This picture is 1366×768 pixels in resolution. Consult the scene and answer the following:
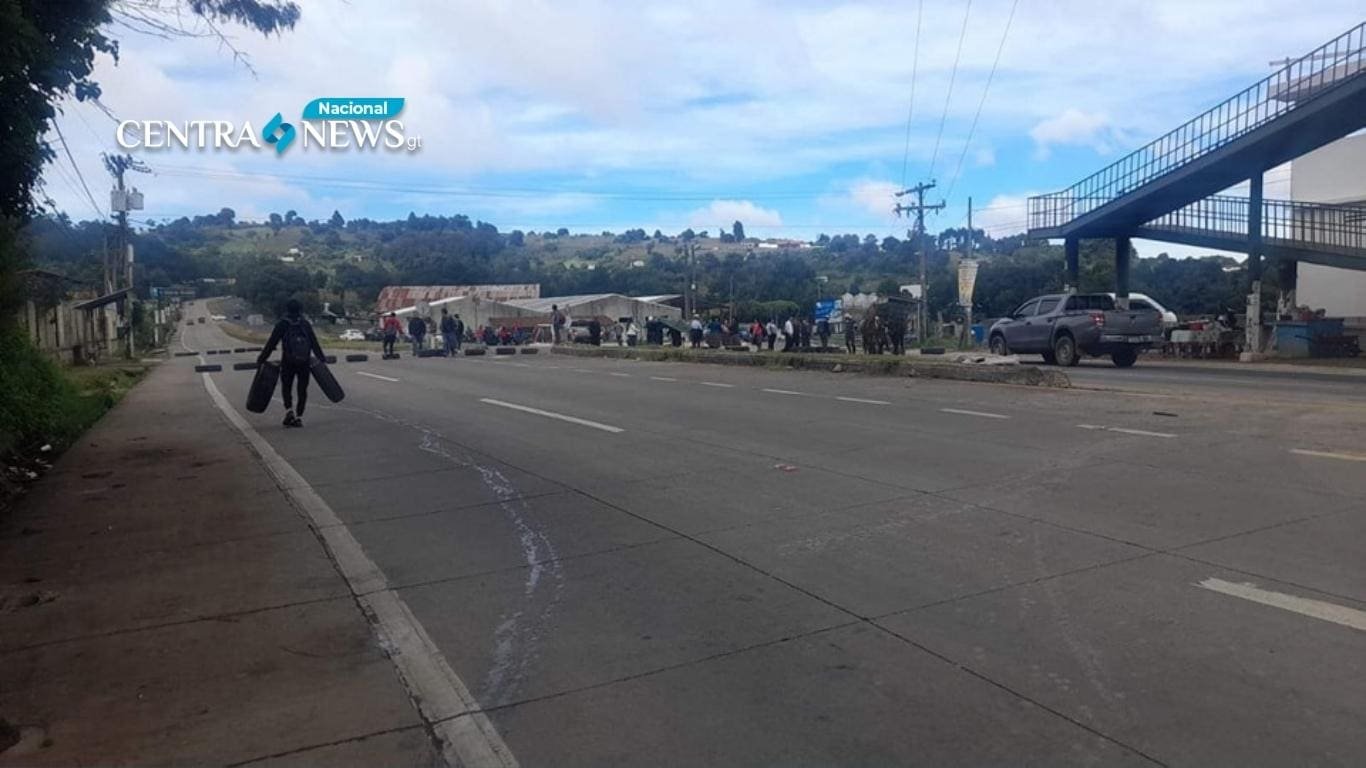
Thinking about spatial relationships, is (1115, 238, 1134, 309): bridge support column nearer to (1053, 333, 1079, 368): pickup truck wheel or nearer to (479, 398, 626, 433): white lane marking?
(1053, 333, 1079, 368): pickup truck wheel

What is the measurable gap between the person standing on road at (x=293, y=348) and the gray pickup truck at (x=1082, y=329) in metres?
18.5

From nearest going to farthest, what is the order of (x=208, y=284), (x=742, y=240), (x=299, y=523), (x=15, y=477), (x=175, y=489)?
1. (x=299, y=523)
2. (x=175, y=489)
3. (x=15, y=477)
4. (x=208, y=284)
5. (x=742, y=240)

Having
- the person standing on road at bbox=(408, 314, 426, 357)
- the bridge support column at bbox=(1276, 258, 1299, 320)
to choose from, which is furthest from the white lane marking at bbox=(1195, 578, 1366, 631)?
the bridge support column at bbox=(1276, 258, 1299, 320)

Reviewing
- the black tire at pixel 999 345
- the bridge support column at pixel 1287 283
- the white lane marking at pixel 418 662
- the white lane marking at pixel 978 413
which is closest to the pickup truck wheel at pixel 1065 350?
the black tire at pixel 999 345

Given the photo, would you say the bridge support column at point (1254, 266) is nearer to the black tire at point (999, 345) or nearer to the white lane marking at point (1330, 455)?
the black tire at point (999, 345)

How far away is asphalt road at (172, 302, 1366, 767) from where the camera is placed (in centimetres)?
428

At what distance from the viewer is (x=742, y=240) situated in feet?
527

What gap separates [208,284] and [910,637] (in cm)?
9478

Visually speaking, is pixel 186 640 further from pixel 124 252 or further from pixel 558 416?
pixel 124 252

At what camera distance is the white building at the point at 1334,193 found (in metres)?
38.2

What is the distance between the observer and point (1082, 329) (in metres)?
25.6

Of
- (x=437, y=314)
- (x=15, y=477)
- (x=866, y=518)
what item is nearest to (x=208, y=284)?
(x=437, y=314)

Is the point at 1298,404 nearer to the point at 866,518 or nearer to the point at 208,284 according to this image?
the point at 866,518

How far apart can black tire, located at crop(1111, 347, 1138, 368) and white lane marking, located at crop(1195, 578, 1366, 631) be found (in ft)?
72.2
